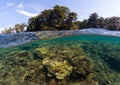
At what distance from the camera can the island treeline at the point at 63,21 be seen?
16.0 metres

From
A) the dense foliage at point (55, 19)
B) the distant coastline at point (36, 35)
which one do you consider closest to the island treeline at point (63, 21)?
the dense foliage at point (55, 19)

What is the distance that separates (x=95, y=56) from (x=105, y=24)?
7825mm

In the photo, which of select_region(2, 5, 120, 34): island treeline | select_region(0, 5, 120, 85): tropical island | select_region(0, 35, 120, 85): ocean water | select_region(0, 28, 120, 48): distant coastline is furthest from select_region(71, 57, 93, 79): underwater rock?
select_region(2, 5, 120, 34): island treeline

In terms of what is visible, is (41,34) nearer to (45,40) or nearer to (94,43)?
(45,40)

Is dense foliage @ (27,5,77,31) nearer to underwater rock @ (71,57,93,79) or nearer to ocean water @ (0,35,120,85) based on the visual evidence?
ocean water @ (0,35,120,85)

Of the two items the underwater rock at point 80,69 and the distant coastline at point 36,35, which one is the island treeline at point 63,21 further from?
the underwater rock at point 80,69

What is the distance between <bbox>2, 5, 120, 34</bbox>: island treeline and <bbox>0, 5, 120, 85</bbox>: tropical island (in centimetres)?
432

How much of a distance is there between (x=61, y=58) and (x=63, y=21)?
792 cm

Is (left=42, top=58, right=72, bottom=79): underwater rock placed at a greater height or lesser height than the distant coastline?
lesser

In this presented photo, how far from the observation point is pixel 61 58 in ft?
28.2

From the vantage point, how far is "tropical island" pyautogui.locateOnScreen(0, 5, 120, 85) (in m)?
7.70

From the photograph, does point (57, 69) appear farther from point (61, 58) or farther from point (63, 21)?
point (63, 21)

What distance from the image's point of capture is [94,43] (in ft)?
35.4

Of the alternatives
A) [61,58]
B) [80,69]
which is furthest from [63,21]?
[80,69]
